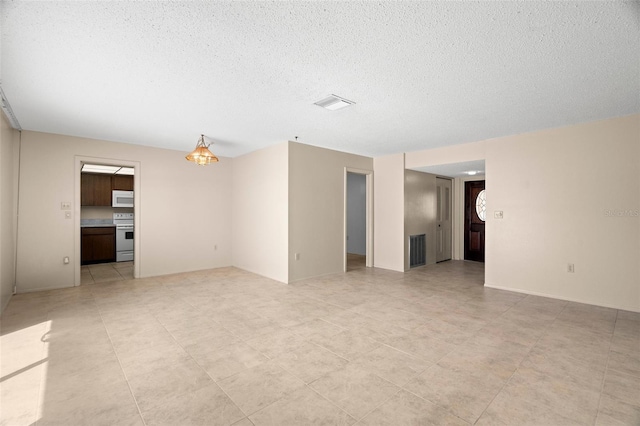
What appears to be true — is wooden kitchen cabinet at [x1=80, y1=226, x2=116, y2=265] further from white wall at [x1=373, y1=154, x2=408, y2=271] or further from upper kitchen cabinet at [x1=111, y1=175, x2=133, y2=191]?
white wall at [x1=373, y1=154, x2=408, y2=271]

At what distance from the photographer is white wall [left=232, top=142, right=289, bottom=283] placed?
18.2 ft

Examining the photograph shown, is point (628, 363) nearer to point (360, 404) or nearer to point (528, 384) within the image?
point (528, 384)

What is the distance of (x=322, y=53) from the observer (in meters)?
2.41

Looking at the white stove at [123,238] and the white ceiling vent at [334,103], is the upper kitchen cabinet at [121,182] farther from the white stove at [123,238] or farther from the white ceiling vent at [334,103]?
the white ceiling vent at [334,103]

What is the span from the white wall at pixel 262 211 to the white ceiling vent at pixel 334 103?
77.1 inches

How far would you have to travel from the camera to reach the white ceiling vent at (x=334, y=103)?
11.0ft

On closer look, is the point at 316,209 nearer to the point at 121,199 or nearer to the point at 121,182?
the point at 121,199

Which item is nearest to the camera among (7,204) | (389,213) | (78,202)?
A: (7,204)

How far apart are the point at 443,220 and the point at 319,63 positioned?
653cm

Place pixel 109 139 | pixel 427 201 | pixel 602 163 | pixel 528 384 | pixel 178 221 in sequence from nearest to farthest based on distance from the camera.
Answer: pixel 528 384 → pixel 602 163 → pixel 109 139 → pixel 178 221 → pixel 427 201

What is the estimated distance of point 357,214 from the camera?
9.48 m

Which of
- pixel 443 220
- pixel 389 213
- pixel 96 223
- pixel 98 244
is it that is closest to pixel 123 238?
pixel 98 244

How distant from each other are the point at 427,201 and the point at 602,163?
3416 mm

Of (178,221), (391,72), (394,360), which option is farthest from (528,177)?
(178,221)
